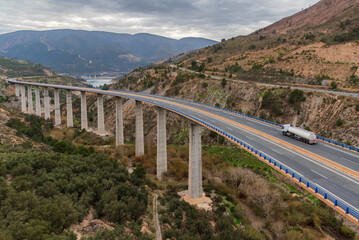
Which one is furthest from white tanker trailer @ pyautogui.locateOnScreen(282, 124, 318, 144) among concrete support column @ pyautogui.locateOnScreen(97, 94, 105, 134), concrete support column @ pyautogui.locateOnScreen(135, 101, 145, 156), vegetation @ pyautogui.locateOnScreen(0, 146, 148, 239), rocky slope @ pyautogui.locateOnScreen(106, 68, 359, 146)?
concrete support column @ pyautogui.locateOnScreen(97, 94, 105, 134)

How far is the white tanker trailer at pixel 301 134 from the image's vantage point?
87.3ft

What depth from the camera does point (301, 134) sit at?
2756 centimetres

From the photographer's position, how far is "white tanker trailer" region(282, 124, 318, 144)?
2661cm

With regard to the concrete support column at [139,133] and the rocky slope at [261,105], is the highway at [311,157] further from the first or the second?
the concrete support column at [139,133]

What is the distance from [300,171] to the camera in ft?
64.6

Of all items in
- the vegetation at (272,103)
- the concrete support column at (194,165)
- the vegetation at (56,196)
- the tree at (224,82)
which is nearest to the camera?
the vegetation at (56,196)

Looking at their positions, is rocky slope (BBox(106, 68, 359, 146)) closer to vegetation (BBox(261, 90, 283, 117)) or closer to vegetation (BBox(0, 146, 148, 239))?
vegetation (BBox(261, 90, 283, 117))

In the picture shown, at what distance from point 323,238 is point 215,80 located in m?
52.9

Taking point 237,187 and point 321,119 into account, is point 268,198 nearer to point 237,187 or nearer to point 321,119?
point 237,187

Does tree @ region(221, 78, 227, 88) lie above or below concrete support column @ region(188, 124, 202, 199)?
above

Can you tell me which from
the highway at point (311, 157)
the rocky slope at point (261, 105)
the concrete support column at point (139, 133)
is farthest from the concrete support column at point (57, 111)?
the highway at point (311, 157)

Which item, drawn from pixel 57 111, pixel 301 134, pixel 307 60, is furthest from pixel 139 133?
pixel 307 60

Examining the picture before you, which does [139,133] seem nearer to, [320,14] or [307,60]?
[307,60]

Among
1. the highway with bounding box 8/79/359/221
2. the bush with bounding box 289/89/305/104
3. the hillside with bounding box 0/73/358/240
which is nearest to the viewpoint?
the hillside with bounding box 0/73/358/240
